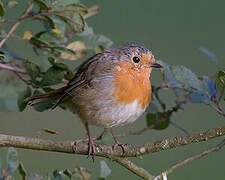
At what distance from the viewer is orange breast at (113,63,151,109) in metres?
2.06

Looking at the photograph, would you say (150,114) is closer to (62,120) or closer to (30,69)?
(30,69)

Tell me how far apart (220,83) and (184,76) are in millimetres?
116

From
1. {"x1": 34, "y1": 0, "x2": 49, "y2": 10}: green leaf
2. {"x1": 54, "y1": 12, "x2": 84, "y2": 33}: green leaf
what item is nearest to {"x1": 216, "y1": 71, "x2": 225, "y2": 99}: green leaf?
{"x1": 54, "y1": 12, "x2": 84, "y2": 33}: green leaf

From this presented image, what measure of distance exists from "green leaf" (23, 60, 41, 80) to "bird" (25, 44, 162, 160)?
155mm

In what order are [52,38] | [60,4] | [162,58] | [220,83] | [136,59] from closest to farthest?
[220,83] < [60,4] < [52,38] < [136,59] < [162,58]

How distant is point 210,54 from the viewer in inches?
77.6

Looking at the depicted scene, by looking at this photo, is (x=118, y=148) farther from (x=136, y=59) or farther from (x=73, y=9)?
(x=136, y=59)

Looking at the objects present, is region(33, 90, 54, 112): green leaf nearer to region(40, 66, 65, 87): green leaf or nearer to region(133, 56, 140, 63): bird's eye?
region(40, 66, 65, 87): green leaf

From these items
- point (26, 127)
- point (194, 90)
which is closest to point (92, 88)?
point (194, 90)

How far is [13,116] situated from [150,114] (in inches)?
115

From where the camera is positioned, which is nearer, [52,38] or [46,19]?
[46,19]

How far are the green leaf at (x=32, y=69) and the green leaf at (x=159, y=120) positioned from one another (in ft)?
1.64

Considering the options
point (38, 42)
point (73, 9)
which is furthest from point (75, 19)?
point (38, 42)

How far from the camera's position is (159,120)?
6.32 feet
